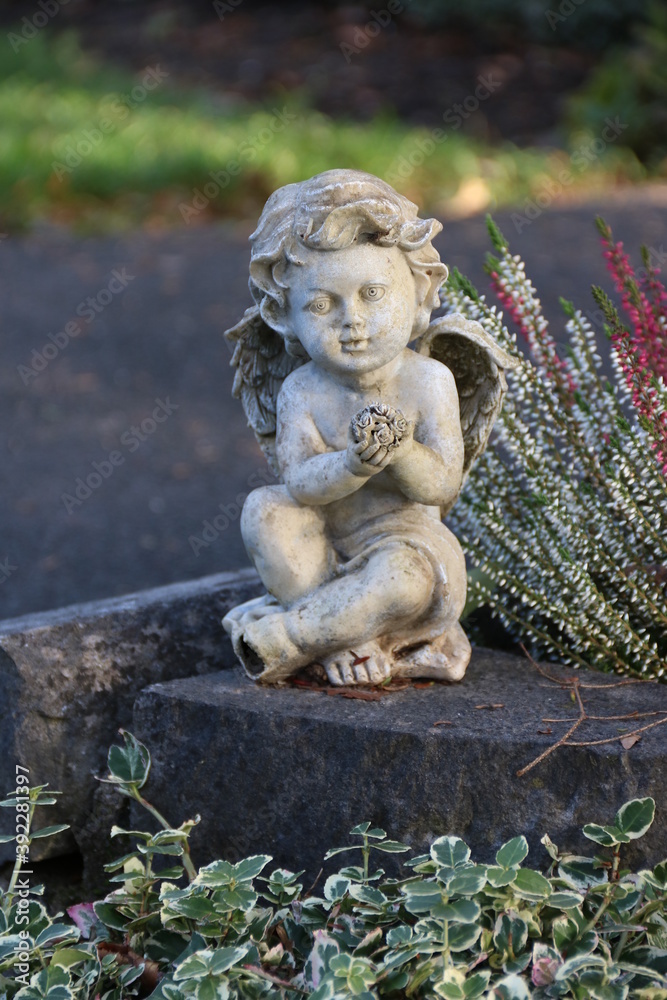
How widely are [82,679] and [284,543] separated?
2.09ft

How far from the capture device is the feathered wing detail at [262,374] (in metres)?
2.81

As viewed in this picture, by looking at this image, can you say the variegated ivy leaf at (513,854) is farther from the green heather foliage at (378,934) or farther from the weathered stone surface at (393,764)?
the weathered stone surface at (393,764)

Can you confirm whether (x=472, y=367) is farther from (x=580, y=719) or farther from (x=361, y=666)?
(x=580, y=719)

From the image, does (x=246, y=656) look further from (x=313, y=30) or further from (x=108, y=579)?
(x=313, y=30)

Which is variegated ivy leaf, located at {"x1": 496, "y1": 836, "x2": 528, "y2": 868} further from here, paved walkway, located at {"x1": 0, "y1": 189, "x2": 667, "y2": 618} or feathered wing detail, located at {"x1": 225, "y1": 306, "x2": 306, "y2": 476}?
paved walkway, located at {"x1": 0, "y1": 189, "x2": 667, "y2": 618}

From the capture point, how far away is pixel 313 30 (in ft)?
45.9

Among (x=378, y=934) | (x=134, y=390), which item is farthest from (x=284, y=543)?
(x=134, y=390)

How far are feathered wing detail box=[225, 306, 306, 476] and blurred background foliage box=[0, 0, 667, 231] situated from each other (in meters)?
6.20

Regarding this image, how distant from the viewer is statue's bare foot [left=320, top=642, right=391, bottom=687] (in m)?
2.58

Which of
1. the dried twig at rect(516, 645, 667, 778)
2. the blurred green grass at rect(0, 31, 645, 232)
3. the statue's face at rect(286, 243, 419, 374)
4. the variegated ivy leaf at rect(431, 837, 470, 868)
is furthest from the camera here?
the blurred green grass at rect(0, 31, 645, 232)

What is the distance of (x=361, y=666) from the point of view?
2590 millimetres

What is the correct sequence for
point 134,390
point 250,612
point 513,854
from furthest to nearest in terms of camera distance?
point 134,390 → point 250,612 → point 513,854

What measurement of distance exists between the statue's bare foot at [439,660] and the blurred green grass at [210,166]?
6.27 meters

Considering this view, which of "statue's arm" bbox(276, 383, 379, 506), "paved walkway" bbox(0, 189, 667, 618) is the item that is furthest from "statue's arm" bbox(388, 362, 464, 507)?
"paved walkway" bbox(0, 189, 667, 618)
